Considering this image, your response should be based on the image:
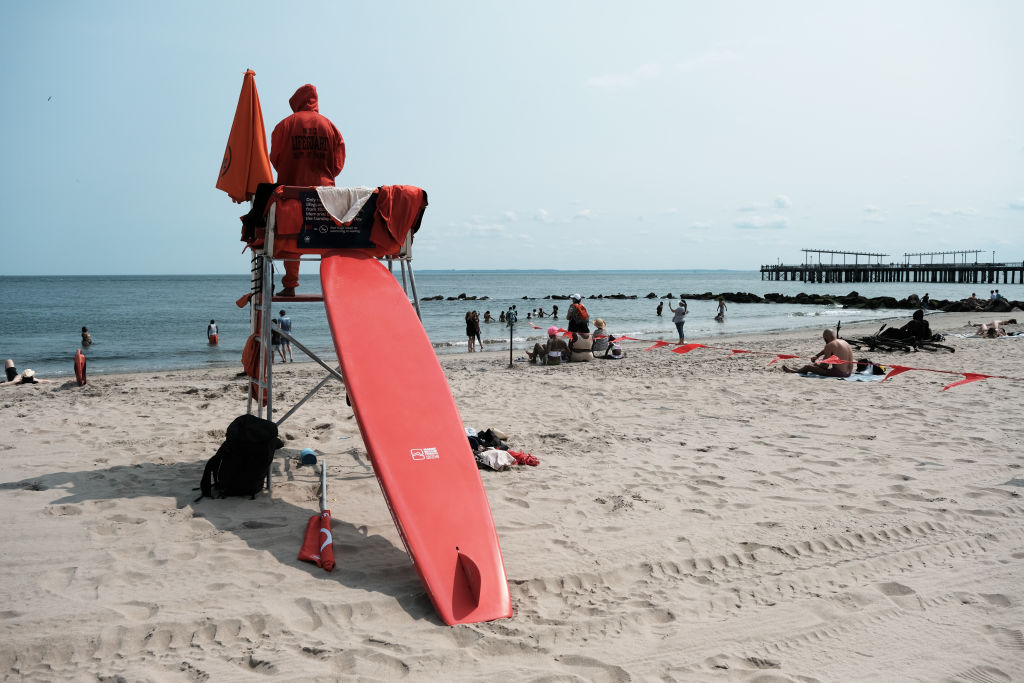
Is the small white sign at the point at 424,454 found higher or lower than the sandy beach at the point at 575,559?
higher

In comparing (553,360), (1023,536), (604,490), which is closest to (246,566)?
(604,490)

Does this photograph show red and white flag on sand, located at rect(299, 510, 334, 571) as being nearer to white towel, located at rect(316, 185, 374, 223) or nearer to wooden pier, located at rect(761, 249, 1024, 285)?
white towel, located at rect(316, 185, 374, 223)

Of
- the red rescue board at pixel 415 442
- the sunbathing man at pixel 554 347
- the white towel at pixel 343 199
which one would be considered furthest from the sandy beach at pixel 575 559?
the sunbathing man at pixel 554 347

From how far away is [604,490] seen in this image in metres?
5.73

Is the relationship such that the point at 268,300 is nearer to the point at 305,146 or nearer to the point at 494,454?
the point at 305,146

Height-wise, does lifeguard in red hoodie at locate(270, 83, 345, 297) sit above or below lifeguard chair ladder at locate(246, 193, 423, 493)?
above

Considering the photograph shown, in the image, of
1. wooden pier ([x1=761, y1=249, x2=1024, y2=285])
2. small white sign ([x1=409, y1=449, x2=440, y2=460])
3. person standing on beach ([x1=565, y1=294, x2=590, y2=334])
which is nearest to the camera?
small white sign ([x1=409, y1=449, x2=440, y2=460])

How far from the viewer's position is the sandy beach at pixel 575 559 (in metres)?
3.28

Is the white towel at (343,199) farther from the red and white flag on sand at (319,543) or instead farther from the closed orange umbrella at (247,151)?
the red and white flag on sand at (319,543)

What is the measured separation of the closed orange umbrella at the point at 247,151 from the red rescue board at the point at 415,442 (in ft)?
4.16

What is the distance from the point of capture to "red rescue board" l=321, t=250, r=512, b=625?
377 cm

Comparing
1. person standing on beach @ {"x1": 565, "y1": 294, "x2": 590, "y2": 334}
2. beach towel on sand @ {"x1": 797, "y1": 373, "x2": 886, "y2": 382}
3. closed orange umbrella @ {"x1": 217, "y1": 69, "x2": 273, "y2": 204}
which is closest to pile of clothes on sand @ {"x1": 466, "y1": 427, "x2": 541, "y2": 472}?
closed orange umbrella @ {"x1": 217, "y1": 69, "x2": 273, "y2": 204}

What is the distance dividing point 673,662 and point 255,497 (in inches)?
142

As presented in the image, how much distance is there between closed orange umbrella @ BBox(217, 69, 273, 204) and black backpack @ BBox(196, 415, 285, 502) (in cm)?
213
